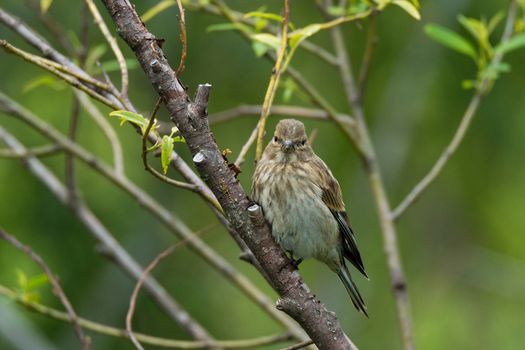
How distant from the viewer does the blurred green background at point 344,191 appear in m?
7.32

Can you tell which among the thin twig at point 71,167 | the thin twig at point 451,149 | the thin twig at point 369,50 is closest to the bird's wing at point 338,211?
the thin twig at point 451,149

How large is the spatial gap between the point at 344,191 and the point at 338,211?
410cm

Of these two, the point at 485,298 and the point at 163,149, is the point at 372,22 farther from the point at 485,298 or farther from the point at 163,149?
the point at 485,298

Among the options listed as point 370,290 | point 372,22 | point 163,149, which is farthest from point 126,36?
point 370,290

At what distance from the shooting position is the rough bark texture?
9.46 ft

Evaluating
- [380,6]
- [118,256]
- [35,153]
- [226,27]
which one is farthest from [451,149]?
[35,153]

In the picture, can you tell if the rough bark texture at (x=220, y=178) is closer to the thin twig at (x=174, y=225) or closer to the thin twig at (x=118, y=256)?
the thin twig at (x=174, y=225)

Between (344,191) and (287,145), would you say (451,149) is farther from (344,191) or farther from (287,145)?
(344,191)

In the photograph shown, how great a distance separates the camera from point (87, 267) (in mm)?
7430

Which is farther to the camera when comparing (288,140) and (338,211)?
(338,211)

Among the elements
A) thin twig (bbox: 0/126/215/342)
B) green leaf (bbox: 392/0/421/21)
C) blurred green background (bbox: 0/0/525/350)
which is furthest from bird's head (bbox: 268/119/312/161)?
blurred green background (bbox: 0/0/525/350)

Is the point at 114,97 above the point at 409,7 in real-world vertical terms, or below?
below

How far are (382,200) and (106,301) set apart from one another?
11.3ft

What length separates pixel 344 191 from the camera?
30.0 ft
